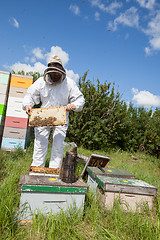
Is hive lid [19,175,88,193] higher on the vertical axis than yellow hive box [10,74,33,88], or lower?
lower

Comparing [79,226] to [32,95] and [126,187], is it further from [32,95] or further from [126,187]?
[32,95]

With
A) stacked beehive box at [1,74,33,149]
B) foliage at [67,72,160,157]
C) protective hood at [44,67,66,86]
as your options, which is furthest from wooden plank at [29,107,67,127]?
foliage at [67,72,160,157]

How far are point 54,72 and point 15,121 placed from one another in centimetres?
250

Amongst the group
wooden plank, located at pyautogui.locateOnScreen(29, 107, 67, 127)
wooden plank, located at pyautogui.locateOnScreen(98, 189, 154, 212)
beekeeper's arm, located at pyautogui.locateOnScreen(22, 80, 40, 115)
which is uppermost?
beekeeper's arm, located at pyautogui.locateOnScreen(22, 80, 40, 115)

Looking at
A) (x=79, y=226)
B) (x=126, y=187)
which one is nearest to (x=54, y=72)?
(x=126, y=187)

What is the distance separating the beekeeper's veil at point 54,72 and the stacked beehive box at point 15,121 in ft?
6.77

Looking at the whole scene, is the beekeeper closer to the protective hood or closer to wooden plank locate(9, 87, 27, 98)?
the protective hood

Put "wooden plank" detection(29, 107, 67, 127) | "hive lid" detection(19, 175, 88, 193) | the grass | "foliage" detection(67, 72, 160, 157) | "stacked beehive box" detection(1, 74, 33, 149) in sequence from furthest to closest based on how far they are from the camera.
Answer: "foliage" detection(67, 72, 160, 157) → "stacked beehive box" detection(1, 74, 33, 149) → "wooden plank" detection(29, 107, 67, 127) → "hive lid" detection(19, 175, 88, 193) → the grass

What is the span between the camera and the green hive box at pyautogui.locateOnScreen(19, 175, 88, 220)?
1.83 m

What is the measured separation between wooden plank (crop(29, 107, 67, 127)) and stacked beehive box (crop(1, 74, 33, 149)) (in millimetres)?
2081

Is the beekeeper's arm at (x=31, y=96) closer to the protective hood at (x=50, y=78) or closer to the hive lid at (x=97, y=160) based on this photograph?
the protective hood at (x=50, y=78)

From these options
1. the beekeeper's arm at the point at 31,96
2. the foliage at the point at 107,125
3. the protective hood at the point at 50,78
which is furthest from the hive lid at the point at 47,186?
the foliage at the point at 107,125

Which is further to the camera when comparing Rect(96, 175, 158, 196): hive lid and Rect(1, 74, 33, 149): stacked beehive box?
Rect(1, 74, 33, 149): stacked beehive box

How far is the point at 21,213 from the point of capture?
181 cm
